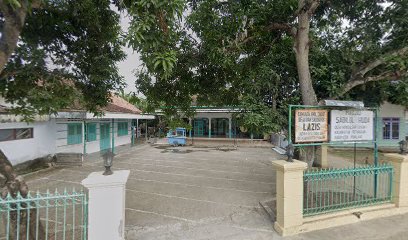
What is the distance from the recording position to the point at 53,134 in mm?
12469

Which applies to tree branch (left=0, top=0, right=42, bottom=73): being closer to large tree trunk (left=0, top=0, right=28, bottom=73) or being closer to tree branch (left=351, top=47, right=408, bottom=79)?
large tree trunk (left=0, top=0, right=28, bottom=73)

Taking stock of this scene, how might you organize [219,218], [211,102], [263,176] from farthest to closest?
[263,176] < [211,102] < [219,218]

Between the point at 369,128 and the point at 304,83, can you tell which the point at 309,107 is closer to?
the point at 304,83

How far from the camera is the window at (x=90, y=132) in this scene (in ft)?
50.0

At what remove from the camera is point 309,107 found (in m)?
5.88

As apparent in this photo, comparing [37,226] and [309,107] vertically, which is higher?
[309,107]

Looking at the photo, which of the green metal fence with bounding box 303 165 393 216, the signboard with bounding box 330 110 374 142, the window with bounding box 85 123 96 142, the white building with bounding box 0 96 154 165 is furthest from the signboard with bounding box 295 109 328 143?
the window with bounding box 85 123 96 142

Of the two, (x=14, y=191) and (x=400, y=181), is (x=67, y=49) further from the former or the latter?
(x=400, y=181)

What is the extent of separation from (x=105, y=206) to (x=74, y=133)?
463 inches

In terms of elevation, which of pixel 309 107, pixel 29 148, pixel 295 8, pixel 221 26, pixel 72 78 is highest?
pixel 295 8

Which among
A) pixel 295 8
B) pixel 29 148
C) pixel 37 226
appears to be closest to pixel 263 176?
pixel 295 8

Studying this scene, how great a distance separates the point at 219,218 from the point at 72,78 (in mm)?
4466

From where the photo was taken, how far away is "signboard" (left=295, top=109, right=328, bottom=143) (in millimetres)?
5742

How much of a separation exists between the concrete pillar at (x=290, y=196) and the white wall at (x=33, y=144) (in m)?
10.3
